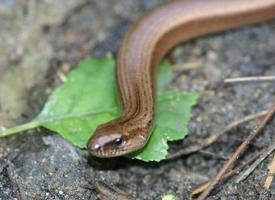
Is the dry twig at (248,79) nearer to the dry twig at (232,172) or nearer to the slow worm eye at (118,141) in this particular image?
the dry twig at (232,172)

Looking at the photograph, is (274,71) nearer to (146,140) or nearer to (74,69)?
(146,140)

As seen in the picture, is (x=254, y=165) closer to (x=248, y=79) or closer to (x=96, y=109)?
(x=248, y=79)

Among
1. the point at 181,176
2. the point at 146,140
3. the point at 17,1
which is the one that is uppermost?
the point at 17,1

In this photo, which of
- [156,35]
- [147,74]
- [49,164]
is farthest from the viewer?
[156,35]

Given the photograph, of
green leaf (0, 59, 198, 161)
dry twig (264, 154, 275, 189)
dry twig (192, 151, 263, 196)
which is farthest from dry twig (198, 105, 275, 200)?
green leaf (0, 59, 198, 161)

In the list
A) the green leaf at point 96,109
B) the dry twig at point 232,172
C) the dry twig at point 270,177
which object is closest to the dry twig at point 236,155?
the dry twig at point 232,172

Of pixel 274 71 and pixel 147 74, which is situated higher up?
pixel 147 74

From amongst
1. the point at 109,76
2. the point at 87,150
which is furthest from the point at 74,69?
the point at 87,150

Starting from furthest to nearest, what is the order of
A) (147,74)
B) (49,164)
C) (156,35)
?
(156,35), (147,74), (49,164)
